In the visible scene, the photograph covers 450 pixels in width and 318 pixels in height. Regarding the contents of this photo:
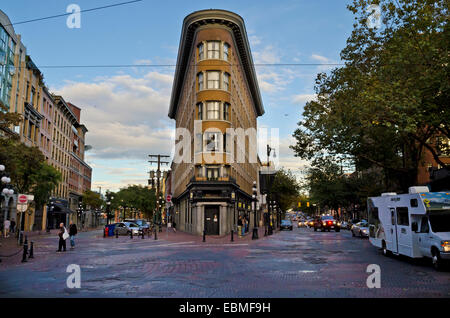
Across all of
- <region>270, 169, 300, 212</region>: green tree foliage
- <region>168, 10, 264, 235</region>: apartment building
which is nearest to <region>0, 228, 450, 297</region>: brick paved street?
<region>168, 10, 264, 235</region>: apartment building

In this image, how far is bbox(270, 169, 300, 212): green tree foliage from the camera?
9031 cm

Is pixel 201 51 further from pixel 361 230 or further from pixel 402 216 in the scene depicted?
pixel 402 216

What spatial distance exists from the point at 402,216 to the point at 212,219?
26.4 m

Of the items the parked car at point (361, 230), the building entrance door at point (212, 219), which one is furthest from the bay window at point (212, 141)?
the parked car at point (361, 230)

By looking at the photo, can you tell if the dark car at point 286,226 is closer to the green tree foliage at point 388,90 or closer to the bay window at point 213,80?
the bay window at point 213,80

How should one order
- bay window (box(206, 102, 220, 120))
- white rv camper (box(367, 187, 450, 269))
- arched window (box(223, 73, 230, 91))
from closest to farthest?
1. white rv camper (box(367, 187, 450, 269))
2. bay window (box(206, 102, 220, 120))
3. arched window (box(223, 73, 230, 91))

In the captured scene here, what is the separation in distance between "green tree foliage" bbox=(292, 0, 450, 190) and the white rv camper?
3394 mm

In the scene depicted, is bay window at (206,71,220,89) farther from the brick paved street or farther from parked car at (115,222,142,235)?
the brick paved street

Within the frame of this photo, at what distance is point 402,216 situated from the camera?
55.4 ft

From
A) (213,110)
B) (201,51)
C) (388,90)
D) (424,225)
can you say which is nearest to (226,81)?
(213,110)

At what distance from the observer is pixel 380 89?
18.8 metres

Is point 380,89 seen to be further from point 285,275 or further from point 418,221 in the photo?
point 285,275
